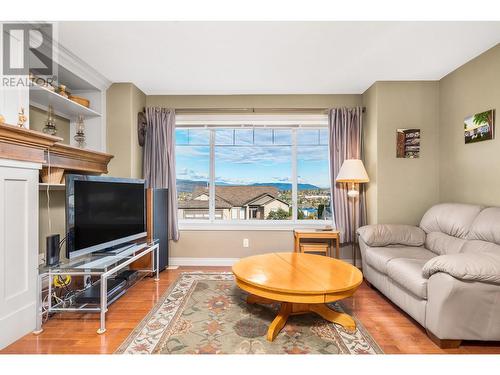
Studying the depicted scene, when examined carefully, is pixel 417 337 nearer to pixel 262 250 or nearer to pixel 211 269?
pixel 262 250

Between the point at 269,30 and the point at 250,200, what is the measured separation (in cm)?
226

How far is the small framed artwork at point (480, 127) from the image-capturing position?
8.05 ft

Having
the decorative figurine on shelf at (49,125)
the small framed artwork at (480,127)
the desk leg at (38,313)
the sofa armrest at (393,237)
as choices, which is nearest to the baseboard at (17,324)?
the desk leg at (38,313)

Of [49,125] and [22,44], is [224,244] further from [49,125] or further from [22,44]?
[22,44]

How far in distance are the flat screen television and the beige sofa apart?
263 cm

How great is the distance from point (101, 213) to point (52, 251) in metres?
0.49

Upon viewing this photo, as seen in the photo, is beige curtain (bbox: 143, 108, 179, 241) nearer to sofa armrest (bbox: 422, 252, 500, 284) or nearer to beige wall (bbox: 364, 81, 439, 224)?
beige wall (bbox: 364, 81, 439, 224)

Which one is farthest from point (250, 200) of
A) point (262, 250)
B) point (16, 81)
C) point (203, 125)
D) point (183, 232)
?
point (16, 81)

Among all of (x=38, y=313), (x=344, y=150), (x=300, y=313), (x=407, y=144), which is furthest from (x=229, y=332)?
(x=407, y=144)

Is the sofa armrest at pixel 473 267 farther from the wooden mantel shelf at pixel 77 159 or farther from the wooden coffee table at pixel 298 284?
the wooden mantel shelf at pixel 77 159

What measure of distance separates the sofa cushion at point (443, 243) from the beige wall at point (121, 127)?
3.62 metres

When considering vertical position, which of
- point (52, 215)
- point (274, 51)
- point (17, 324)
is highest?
point (274, 51)

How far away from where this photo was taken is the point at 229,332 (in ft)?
6.34
